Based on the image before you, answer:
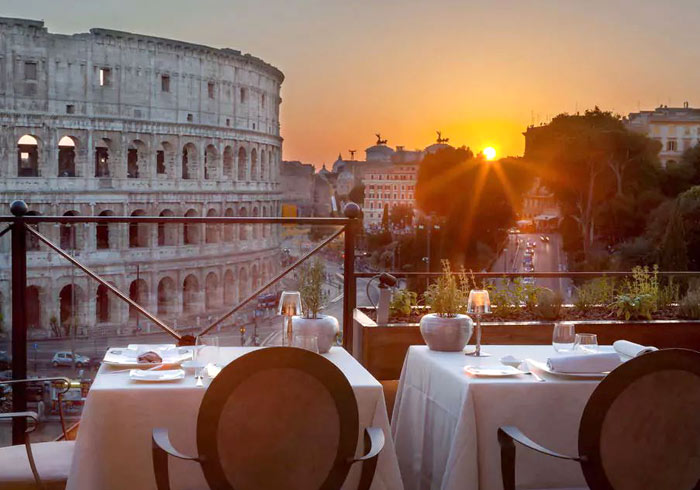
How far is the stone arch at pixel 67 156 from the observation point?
34.9 meters

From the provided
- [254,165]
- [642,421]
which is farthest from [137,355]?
[254,165]

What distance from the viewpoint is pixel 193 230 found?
128 feet

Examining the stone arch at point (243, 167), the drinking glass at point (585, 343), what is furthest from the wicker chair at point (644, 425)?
the stone arch at point (243, 167)

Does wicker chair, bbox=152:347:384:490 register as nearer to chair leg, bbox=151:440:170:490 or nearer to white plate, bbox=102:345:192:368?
chair leg, bbox=151:440:170:490

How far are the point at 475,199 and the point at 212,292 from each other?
1426 centimetres

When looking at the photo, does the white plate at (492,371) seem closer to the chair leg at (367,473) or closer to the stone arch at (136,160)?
the chair leg at (367,473)

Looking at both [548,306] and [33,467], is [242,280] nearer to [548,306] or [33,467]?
[548,306]

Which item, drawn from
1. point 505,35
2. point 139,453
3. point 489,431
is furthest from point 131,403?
point 505,35

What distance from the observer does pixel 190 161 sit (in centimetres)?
3875

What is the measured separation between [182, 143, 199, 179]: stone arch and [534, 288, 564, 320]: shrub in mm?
35436

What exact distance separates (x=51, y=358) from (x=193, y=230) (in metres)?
12.0

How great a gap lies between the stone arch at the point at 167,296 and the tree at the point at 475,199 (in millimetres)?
12786

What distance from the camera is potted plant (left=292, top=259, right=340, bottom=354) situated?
103 inches

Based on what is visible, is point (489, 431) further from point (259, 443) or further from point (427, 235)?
point (427, 235)
